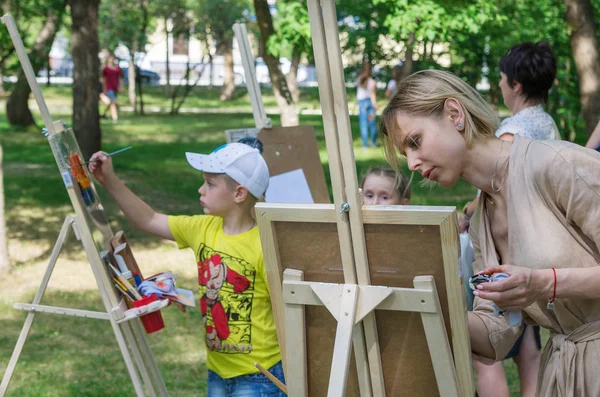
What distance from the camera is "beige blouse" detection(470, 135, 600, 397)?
6.98 ft

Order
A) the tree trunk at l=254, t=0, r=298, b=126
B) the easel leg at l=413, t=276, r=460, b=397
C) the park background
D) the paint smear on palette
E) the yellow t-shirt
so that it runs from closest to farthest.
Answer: the easel leg at l=413, t=276, r=460, b=397 < the yellow t-shirt < the paint smear on palette < the park background < the tree trunk at l=254, t=0, r=298, b=126

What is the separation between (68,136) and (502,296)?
219 cm

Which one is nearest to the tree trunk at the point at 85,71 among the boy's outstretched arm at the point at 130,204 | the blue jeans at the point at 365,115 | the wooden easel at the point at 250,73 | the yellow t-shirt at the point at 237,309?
the blue jeans at the point at 365,115

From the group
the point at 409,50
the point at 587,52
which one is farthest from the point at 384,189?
the point at 409,50

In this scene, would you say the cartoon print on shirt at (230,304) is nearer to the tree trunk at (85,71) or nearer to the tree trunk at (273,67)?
the tree trunk at (273,67)

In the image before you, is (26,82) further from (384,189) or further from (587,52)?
(384,189)

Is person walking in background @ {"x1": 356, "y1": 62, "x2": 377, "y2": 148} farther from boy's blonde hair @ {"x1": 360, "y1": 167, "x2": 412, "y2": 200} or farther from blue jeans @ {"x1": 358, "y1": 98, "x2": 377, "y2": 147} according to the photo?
boy's blonde hair @ {"x1": 360, "y1": 167, "x2": 412, "y2": 200}

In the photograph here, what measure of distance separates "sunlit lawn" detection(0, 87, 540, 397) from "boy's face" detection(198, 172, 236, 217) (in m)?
1.32

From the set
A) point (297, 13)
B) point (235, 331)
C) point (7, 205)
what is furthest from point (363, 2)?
point (235, 331)

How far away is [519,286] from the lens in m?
2.13

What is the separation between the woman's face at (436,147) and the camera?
2.23 metres

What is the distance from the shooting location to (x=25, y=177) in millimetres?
12219

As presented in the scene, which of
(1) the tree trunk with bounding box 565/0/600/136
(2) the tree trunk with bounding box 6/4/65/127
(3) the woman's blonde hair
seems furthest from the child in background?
(2) the tree trunk with bounding box 6/4/65/127

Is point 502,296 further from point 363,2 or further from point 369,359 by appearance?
point 363,2
